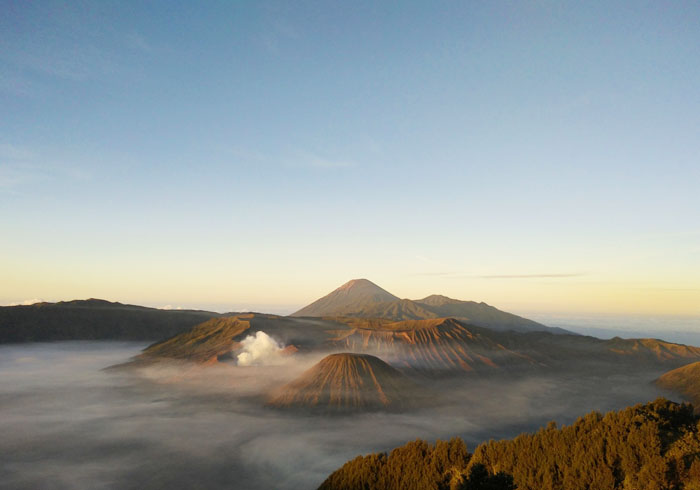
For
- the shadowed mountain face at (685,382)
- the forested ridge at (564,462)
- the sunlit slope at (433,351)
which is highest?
the forested ridge at (564,462)

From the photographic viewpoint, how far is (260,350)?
7185 inches

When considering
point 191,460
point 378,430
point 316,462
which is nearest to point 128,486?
point 191,460

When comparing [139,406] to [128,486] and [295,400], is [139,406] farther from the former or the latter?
[128,486]

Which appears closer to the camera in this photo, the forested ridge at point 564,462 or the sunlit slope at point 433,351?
the forested ridge at point 564,462

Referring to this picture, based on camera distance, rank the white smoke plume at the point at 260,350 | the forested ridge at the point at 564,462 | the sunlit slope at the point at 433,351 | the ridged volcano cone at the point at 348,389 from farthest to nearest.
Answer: the sunlit slope at the point at 433,351
the white smoke plume at the point at 260,350
the ridged volcano cone at the point at 348,389
the forested ridge at the point at 564,462

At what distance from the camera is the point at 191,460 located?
8456 cm

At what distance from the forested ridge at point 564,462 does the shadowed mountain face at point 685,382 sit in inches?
3882

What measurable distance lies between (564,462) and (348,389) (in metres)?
86.9

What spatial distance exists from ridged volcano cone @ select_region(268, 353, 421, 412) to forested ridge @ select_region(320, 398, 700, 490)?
7143 centimetres

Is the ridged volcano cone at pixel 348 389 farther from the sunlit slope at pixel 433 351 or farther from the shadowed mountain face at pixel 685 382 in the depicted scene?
the shadowed mountain face at pixel 685 382

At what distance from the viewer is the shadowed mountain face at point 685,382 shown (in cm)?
12756

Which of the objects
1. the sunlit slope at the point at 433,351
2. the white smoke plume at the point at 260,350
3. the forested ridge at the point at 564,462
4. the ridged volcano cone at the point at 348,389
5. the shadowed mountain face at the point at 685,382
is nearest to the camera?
the forested ridge at the point at 564,462

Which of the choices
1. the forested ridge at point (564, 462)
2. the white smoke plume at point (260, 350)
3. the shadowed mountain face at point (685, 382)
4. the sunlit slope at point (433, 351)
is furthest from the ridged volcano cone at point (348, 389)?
the shadowed mountain face at point (685, 382)

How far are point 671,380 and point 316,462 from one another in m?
136
